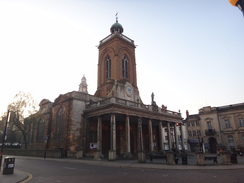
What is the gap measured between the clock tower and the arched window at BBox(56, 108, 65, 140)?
26.6ft

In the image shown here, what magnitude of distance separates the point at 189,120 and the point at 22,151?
45359 millimetres

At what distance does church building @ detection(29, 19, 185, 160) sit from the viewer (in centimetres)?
2620

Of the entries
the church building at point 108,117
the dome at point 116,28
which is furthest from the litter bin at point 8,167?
the dome at point 116,28

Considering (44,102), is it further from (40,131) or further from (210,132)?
(210,132)

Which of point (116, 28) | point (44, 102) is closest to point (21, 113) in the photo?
point (44, 102)

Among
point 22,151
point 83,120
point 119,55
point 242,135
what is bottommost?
point 22,151

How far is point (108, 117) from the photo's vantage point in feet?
93.0

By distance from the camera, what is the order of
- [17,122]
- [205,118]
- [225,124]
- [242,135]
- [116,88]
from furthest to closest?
[205,118], [225,124], [242,135], [17,122], [116,88]

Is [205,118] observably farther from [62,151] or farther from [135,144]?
[62,151]

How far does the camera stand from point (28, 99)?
36.3 meters

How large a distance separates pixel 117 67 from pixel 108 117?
11012mm

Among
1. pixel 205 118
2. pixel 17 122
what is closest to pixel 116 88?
pixel 17 122

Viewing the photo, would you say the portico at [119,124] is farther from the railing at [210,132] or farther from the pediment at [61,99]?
the railing at [210,132]

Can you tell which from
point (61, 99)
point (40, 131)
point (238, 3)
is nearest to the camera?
point (238, 3)
